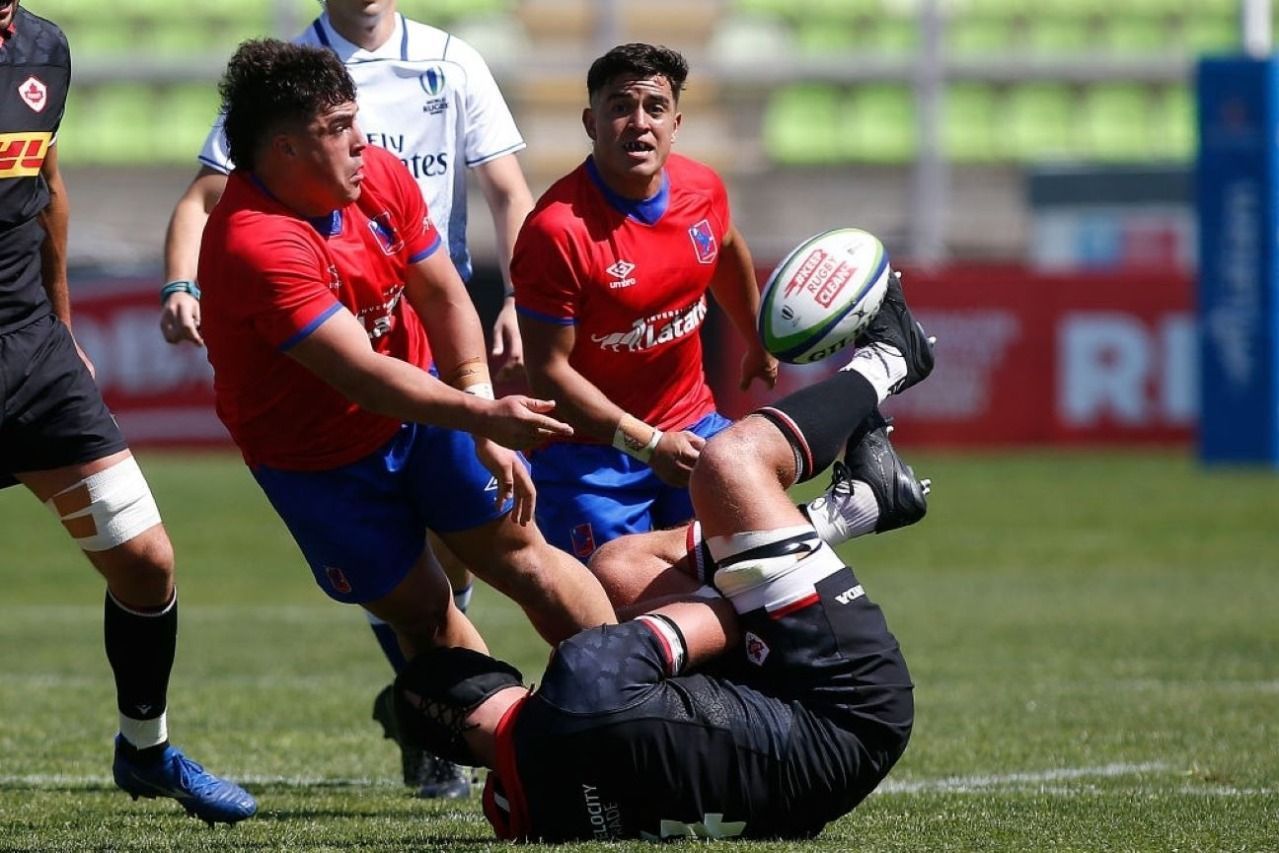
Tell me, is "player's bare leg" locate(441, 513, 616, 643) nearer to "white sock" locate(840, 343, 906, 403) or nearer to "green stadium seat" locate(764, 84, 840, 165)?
"white sock" locate(840, 343, 906, 403)

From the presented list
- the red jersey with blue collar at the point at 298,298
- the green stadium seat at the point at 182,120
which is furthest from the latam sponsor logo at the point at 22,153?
the green stadium seat at the point at 182,120

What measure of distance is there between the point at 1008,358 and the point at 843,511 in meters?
13.7

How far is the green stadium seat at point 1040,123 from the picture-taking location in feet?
73.1

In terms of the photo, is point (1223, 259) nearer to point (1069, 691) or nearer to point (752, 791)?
point (1069, 691)

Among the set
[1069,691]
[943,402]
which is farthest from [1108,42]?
[1069,691]

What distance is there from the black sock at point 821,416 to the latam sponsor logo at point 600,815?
0.91m

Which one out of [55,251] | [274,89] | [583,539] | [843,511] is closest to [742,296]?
[583,539]

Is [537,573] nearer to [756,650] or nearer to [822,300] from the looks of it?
[756,650]

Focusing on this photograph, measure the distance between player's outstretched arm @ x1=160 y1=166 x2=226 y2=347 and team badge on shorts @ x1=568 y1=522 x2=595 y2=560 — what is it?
1276 millimetres

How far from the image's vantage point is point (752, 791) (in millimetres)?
4652

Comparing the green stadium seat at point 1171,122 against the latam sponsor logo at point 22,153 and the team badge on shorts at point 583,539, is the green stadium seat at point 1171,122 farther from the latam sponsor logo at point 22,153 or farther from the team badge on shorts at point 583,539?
the latam sponsor logo at point 22,153

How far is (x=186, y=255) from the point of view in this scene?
20.2 ft

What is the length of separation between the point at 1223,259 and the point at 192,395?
9.44 metres

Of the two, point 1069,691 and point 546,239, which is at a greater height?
point 546,239
